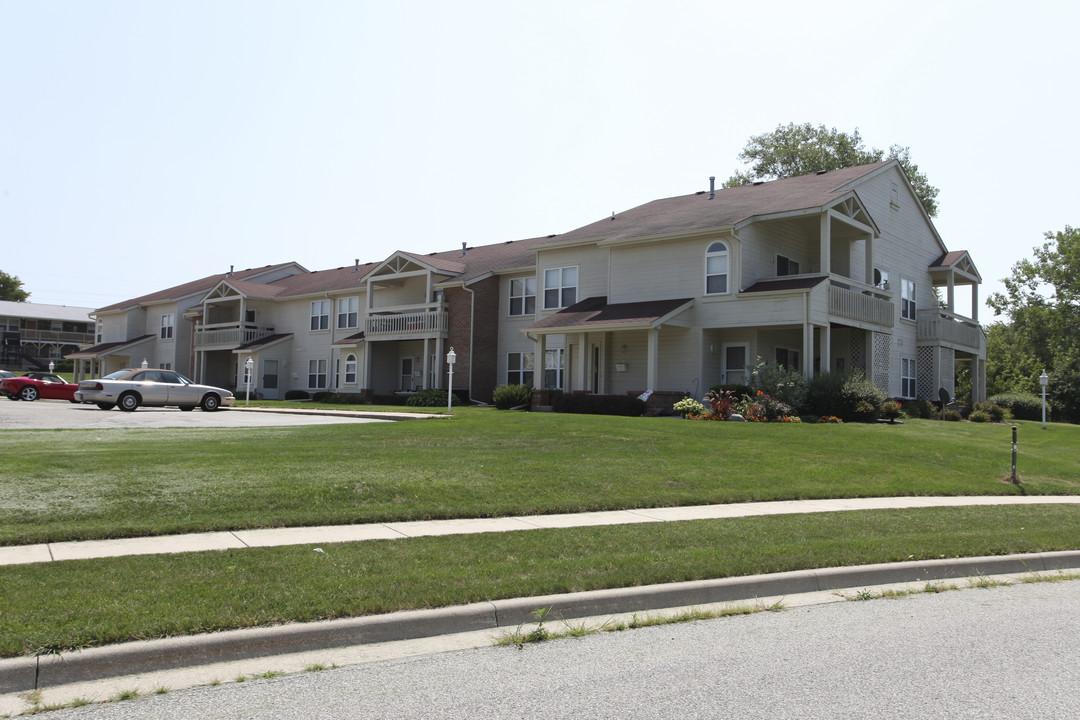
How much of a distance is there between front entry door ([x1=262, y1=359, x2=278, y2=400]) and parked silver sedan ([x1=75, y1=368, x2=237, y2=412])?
16026 mm

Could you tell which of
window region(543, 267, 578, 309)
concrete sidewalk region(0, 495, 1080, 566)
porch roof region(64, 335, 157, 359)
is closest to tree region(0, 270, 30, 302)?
→ porch roof region(64, 335, 157, 359)

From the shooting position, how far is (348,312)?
42.7 meters

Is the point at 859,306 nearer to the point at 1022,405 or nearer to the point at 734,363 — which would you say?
the point at 734,363

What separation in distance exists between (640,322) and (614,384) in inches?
178

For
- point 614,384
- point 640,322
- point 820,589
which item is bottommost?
point 820,589

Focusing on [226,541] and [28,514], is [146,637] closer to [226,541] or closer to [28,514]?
[226,541]

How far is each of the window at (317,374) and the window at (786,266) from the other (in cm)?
2457

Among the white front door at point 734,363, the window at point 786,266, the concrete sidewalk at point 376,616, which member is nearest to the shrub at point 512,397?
the white front door at point 734,363

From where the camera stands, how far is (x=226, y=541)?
→ 841 centimetres

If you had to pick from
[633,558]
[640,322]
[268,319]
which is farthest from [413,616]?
[268,319]

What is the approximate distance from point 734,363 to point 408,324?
15.1 meters

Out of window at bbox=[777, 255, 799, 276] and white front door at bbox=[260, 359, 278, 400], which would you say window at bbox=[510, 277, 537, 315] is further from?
white front door at bbox=[260, 359, 278, 400]

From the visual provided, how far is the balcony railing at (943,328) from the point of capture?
34.2 m

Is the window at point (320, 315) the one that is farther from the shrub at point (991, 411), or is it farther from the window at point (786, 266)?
the shrub at point (991, 411)
